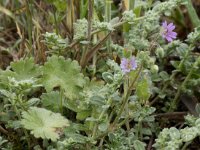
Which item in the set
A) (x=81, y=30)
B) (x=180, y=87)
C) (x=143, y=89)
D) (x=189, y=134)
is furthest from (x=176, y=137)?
(x=81, y=30)

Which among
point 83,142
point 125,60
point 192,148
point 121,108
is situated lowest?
point 192,148

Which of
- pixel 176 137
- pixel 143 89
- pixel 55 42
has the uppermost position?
pixel 55 42

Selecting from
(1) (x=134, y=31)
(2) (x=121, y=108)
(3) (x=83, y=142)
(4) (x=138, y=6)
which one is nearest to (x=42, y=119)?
(3) (x=83, y=142)

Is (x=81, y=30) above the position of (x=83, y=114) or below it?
above

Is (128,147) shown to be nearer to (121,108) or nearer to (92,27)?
(121,108)

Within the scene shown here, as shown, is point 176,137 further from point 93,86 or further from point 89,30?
point 89,30

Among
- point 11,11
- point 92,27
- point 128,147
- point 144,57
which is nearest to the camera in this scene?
point 144,57

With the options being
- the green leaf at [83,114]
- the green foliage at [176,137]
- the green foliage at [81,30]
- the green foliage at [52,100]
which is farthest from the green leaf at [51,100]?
the green foliage at [176,137]
